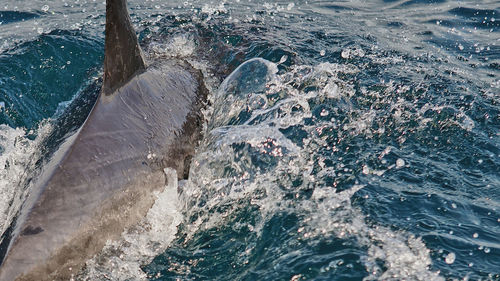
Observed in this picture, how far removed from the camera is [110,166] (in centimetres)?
293

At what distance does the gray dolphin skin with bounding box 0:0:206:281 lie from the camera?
8.14ft

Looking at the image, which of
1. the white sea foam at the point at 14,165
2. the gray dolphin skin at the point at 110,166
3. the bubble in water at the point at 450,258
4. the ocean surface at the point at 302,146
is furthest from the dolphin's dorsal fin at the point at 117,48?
the bubble in water at the point at 450,258

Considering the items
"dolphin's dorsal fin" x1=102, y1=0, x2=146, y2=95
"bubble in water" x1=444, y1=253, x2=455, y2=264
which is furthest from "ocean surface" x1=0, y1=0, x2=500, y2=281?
"dolphin's dorsal fin" x1=102, y1=0, x2=146, y2=95

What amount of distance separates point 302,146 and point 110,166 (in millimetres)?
1616

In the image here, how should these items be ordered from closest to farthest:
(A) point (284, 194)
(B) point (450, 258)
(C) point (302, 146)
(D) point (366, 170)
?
(B) point (450, 258) → (A) point (284, 194) → (D) point (366, 170) → (C) point (302, 146)

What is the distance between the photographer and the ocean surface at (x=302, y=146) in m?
2.89

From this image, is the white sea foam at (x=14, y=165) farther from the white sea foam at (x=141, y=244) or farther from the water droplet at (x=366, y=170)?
the water droplet at (x=366, y=170)

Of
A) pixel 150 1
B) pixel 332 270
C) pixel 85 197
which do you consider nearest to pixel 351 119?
pixel 332 270

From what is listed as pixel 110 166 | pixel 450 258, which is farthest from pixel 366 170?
pixel 110 166

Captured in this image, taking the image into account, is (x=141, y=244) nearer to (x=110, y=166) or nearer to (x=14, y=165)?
(x=110, y=166)

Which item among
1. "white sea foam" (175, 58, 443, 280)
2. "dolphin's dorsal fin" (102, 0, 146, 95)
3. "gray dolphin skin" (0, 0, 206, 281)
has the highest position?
"dolphin's dorsal fin" (102, 0, 146, 95)

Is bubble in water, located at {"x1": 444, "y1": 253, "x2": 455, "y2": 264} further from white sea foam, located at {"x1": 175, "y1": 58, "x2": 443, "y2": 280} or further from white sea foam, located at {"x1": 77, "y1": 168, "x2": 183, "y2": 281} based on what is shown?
white sea foam, located at {"x1": 77, "y1": 168, "x2": 183, "y2": 281}

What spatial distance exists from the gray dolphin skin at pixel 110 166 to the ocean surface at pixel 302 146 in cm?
12

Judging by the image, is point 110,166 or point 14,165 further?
point 14,165
